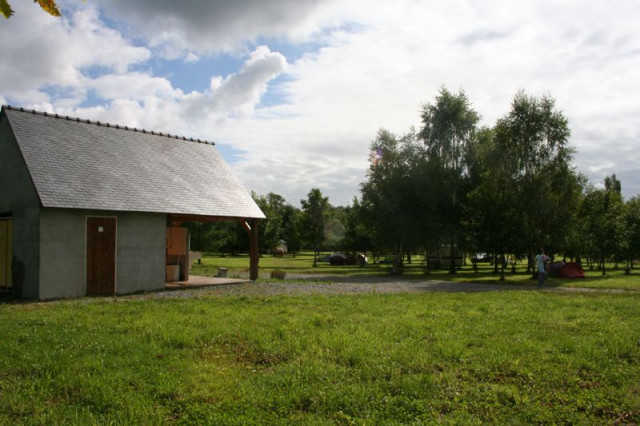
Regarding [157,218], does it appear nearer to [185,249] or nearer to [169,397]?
[185,249]

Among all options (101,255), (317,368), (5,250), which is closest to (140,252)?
(101,255)

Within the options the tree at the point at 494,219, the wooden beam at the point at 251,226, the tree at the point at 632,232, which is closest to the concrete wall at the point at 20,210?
the wooden beam at the point at 251,226

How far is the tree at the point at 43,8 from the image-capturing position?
9.48 ft

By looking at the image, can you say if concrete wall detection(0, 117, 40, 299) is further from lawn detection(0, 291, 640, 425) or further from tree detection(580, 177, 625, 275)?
tree detection(580, 177, 625, 275)

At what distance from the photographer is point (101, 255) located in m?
17.0

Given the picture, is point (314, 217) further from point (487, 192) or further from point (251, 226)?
point (251, 226)

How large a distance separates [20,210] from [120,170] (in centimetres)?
359

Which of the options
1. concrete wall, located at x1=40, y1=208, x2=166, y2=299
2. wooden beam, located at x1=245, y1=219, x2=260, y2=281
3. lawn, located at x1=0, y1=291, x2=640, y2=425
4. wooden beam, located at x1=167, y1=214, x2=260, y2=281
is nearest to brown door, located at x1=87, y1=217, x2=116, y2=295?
concrete wall, located at x1=40, y1=208, x2=166, y2=299

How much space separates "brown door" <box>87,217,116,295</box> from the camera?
16.7 meters

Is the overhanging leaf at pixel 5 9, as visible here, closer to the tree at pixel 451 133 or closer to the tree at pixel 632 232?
the tree at pixel 451 133

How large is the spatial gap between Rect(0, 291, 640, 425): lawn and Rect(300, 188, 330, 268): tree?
123ft

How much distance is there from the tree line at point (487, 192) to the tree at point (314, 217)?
13.6 meters

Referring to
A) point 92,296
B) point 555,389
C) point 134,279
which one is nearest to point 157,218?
point 134,279

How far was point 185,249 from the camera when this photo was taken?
22.8 m
